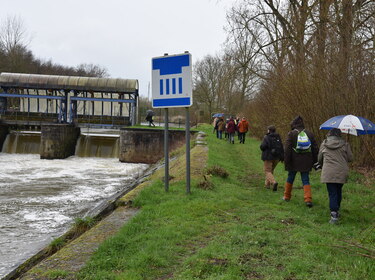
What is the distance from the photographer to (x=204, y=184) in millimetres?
7598

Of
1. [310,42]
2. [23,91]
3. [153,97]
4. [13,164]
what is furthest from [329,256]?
[23,91]

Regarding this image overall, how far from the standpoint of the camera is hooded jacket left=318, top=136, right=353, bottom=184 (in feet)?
18.2

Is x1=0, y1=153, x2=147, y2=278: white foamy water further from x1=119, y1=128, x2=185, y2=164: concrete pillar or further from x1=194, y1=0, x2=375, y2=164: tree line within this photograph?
x1=194, y1=0, x2=375, y2=164: tree line

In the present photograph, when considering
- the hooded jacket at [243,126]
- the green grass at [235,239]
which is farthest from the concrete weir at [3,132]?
the green grass at [235,239]

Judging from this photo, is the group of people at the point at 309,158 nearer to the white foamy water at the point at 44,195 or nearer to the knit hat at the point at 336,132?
the knit hat at the point at 336,132

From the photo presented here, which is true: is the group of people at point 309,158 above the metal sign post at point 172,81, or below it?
below

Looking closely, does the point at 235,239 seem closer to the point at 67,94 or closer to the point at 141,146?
the point at 141,146

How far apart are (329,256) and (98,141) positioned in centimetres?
2490

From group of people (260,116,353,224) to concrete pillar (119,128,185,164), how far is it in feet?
53.9

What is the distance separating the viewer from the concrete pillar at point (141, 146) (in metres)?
24.3

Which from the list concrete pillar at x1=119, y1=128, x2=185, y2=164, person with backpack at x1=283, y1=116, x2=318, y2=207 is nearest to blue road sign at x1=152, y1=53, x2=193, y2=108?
person with backpack at x1=283, y1=116, x2=318, y2=207

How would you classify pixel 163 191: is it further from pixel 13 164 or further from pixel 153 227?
pixel 13 164

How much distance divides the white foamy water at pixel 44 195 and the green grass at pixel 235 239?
2.25 m

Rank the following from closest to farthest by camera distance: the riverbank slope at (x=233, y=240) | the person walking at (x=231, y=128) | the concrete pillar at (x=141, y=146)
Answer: the riverbank slope at (x=233, y=240) → the person walking at (x=231, y=128) → the concrete pillar at (x=141, y=146)
